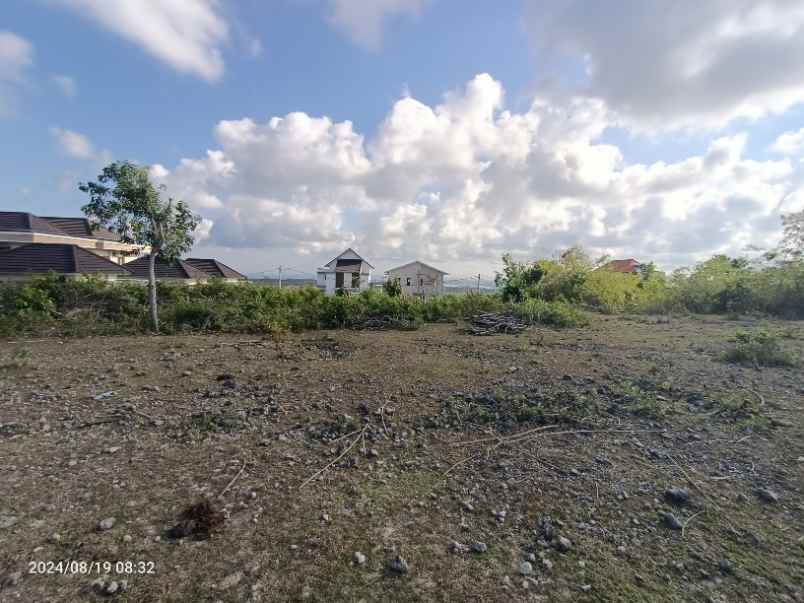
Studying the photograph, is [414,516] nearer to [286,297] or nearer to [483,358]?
[483,358]

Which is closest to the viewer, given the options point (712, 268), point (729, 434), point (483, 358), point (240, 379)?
point (729, 434)

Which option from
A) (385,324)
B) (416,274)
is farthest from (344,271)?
(385,324)

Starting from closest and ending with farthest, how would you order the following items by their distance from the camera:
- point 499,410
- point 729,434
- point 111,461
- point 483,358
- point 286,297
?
point 111,461
point 729,434
point 499,410
point 483,358
point 286,297

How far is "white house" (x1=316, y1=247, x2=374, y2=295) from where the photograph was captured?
29.5m

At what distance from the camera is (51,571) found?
5.26 ft

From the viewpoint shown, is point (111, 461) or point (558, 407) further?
point (558, 407)

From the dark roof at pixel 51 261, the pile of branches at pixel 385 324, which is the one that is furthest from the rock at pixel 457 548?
the dark roof at pixel 51 261

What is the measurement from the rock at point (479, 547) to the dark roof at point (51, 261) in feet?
45.5

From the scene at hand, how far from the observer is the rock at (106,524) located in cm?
184

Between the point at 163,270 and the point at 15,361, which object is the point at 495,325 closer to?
the point at 15,361

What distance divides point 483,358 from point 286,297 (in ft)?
20.4

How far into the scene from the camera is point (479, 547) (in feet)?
5.82

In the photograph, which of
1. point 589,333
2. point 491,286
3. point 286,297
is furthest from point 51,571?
point 491,286

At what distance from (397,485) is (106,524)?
1574 mm
